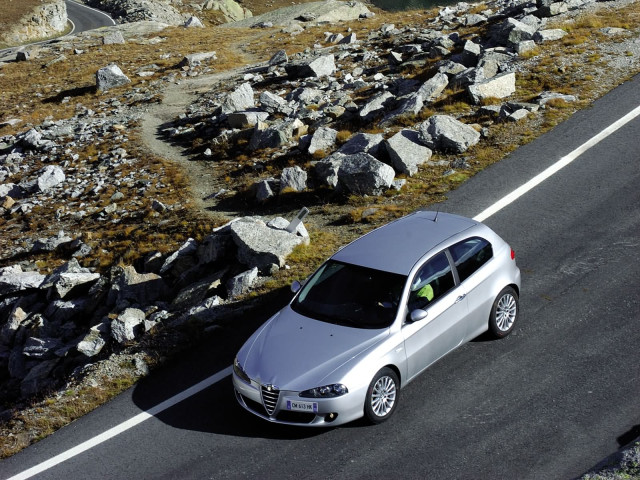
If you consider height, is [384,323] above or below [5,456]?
above

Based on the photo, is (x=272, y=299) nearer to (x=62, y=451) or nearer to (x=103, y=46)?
(x=62, y=451)

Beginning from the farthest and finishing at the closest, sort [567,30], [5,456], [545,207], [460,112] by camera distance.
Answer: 1. [567,30]
2. [460,112]
3. [545,207]
4. [5,456]

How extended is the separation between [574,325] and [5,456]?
845 cm

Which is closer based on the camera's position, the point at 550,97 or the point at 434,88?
the point at 550,97

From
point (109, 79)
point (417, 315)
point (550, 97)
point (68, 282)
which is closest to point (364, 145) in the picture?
point (550, 97)

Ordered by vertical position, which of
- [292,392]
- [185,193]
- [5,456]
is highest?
[292,392]

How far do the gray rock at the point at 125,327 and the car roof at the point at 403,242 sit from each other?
14.8ft

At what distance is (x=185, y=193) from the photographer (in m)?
21.0

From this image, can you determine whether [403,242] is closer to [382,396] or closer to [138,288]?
[382,396]

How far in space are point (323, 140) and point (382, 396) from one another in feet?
43.7

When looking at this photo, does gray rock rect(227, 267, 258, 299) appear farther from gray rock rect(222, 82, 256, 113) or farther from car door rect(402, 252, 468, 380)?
gray rock rect(222, 82, 256, 113)

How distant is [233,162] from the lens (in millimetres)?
22625

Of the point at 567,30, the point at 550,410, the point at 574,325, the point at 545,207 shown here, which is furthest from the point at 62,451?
the point at 567,30

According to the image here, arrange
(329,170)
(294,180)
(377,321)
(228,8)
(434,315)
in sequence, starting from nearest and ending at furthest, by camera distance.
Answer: (377,321) < (434,315) < (329,170) < (294,180) < (228,8)
